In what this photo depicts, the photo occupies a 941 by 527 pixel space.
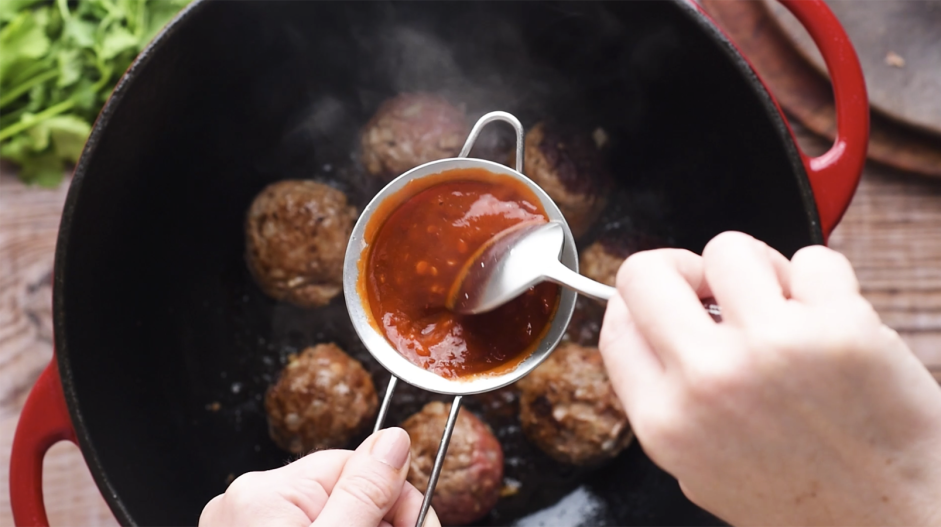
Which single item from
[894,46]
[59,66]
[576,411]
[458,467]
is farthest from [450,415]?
[894,46]

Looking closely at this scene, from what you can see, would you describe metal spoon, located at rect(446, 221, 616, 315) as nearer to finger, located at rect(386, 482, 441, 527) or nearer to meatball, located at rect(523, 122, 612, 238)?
finger, located at rect(386, 482, 441, 527)

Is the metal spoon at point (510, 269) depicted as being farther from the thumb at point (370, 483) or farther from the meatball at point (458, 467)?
the meatball at point (458, 467)

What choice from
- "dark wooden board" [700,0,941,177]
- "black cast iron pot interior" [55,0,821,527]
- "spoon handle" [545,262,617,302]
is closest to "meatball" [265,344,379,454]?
"black cast iron pot interior" [55,0,821,527]

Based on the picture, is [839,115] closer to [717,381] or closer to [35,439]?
[717,381]

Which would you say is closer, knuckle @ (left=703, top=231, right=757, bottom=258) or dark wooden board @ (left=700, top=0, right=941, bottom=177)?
knuckle @ (left=703, top=231, right=757, bottom=258)

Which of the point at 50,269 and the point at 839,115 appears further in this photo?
Answer: the point at 50,269

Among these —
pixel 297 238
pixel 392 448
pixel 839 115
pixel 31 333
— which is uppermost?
pixel 839 115
